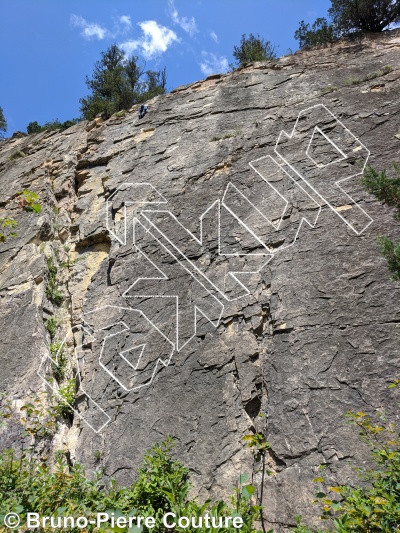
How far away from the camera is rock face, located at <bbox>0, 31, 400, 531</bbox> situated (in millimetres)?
4688

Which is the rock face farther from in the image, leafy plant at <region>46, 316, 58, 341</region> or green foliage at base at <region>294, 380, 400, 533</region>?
green foliage at base at <region>294, 380, 400, 533</region>

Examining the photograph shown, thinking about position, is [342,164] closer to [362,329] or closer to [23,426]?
[362,329]

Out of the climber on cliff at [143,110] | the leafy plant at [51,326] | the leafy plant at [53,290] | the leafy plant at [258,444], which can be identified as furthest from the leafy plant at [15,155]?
the leafy plant at [258,444]

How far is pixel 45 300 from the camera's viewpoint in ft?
24.7

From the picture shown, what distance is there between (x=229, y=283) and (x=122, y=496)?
2.97m

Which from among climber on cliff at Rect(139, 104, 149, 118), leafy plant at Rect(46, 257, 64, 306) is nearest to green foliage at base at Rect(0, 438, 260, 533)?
leafy plant at Rect(46, 257, 64, 306)

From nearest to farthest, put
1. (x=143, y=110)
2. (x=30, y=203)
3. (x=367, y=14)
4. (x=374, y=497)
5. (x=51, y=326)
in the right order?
1. (x=374, y=497)
2. (x=30, y=203)
3. (x=51, y=326)
4. (x=143, y=110)
5. (x=367, y=14)

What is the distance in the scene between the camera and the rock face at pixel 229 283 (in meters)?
4.69

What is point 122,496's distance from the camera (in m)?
4.36
